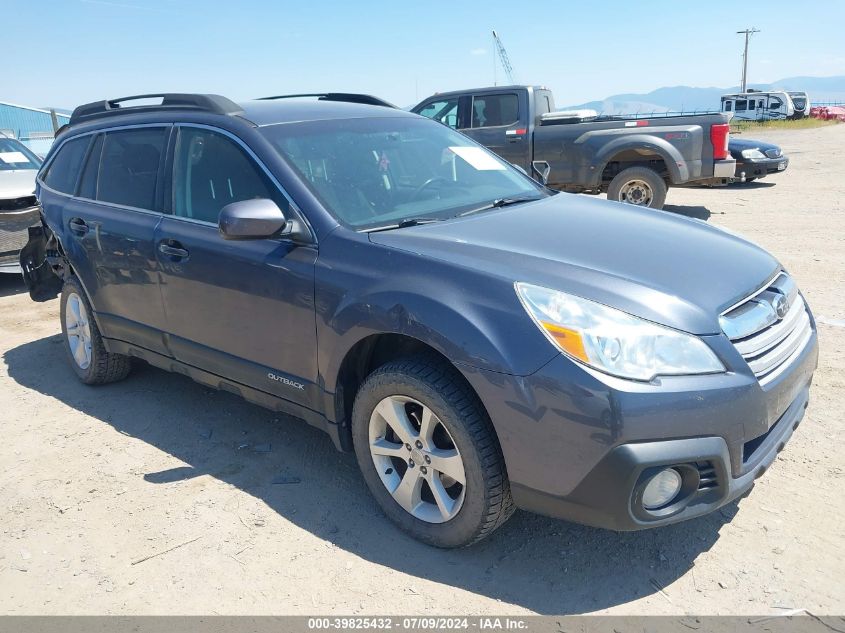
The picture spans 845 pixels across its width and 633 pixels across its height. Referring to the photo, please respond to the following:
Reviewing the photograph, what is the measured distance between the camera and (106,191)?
4477mm

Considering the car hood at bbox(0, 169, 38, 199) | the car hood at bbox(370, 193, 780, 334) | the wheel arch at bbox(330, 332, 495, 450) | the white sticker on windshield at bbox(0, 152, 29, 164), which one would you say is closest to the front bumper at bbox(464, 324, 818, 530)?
the car hood at bbox(370, 193, 780, 334)

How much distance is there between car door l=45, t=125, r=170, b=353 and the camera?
13.2 ft

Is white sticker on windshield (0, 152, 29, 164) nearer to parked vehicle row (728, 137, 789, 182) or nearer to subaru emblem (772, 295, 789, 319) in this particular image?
subaru emblem (772, 295, 789, 319)

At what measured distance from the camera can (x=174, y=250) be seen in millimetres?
3754

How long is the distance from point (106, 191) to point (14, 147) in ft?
19.2

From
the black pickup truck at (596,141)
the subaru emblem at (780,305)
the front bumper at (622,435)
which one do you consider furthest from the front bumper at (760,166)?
the front bumper at (622,435)

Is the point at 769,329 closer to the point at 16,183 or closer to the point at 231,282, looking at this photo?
the point at 231,282

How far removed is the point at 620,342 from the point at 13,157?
352 inches

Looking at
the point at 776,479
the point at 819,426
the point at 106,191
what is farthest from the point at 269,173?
the point at 819,426

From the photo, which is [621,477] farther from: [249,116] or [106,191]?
[106,191]

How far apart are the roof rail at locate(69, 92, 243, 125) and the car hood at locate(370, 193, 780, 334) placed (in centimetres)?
134

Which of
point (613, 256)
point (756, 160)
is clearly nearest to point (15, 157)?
point (613, 256)

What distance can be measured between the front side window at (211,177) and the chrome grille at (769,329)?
2.02 metres

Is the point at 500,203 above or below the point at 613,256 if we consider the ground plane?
above
